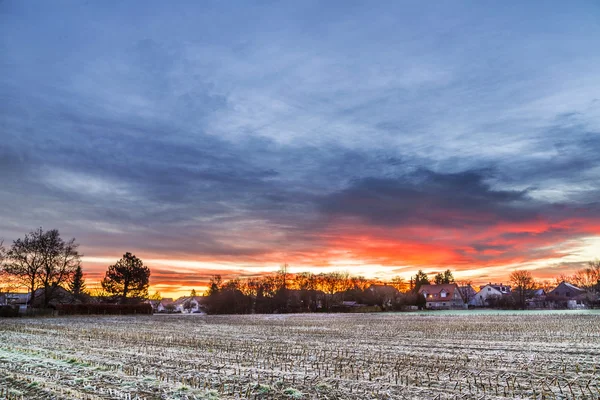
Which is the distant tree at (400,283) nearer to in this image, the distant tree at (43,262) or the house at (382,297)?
the house at (382,297)

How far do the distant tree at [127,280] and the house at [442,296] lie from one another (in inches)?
2794

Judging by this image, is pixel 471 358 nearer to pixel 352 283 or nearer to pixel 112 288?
pixel 112 288

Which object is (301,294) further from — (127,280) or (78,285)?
(78,285)

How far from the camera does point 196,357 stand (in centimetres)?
1476

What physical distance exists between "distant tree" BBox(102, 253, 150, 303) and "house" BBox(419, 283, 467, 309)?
71.0 meters

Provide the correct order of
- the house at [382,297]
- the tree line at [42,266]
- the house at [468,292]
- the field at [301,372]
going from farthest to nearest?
the house at [468,292] → the house at [382,297] → the tree line at [42,266] → the field at [301,372]

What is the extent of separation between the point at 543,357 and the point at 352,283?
343 feet

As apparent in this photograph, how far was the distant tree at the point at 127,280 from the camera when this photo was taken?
86.4m

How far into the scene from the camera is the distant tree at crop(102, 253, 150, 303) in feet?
284

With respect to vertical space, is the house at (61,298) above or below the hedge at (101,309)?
above

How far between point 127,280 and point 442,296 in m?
82.4

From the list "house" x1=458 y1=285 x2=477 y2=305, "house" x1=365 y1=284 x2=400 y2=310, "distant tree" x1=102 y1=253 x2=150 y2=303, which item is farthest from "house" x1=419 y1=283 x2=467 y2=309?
"distant tree" x1=102 y1=253 x2=150 y2=303

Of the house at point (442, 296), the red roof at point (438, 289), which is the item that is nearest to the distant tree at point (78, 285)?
the house at point (442, 296)

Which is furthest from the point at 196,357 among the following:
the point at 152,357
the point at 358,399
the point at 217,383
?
the point at 358,399
